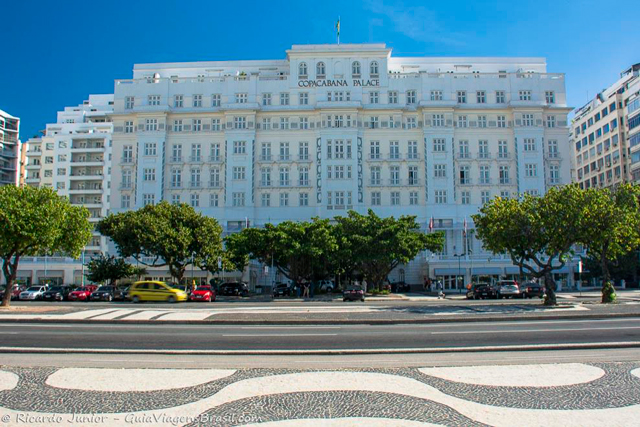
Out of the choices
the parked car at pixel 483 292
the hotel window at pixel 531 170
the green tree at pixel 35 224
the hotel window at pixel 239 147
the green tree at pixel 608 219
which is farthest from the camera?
the hotel window at pixel 239 147

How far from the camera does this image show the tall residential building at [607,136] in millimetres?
75000

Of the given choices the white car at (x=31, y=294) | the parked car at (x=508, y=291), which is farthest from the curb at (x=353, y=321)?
the white car at (x=31, y=294)

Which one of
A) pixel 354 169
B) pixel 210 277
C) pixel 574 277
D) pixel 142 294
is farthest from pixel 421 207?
pixel 142 294

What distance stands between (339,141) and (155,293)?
3278 cm

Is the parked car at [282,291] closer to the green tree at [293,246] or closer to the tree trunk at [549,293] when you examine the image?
the green tree at [293,246]

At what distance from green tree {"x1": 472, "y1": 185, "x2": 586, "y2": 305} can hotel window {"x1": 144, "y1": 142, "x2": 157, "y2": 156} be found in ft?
151

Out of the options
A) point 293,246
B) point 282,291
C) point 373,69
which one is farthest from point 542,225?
point 373,69

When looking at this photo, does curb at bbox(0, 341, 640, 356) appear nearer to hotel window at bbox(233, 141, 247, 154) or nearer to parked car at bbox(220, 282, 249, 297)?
parked car at bbox(220, 282, 249, 297)

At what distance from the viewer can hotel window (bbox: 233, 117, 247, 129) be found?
6375cm

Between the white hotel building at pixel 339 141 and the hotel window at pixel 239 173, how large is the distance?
0.41 feet

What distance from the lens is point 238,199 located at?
206 feet

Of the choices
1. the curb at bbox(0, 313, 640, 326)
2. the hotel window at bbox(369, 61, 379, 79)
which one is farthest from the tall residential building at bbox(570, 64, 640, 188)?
the curb at bbox(0, 313, 640, 326)

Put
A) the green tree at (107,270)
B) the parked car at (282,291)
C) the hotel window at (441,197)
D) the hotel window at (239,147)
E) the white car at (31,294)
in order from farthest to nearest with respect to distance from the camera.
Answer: the hotel window at (239,147), the hotel window at (441,197), the green tree at (107,270), the parked car at (282,291), the white car at (31,294)

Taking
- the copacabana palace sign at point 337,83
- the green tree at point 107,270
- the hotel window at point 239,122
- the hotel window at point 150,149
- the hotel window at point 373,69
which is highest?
the hotel window at point 373,69
